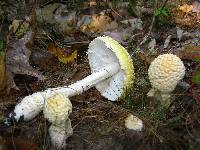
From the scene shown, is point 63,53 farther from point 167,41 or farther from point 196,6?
point 196,6

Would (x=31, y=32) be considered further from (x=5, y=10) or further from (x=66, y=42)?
(x=5, y=10)

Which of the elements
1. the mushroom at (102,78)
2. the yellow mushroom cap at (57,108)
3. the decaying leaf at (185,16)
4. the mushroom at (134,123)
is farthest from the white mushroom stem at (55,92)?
the decaying leaf at (185,16)

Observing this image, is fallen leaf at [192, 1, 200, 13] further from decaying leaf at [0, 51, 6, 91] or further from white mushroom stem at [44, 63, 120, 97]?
decaying leaf at [0, 51, 6, 91]

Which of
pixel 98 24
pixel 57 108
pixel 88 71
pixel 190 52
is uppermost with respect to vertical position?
pixel 57 108

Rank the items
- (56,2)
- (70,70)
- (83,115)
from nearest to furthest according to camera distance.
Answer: (83,115) → (70,70) → (56,2)

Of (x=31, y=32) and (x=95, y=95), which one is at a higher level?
(x=31, y=32)

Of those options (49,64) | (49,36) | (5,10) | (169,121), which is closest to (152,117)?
(169,121)

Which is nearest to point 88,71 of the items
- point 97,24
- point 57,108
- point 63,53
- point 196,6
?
point 63,53
